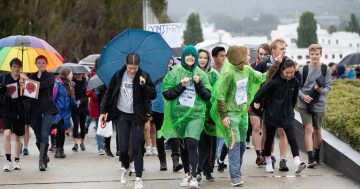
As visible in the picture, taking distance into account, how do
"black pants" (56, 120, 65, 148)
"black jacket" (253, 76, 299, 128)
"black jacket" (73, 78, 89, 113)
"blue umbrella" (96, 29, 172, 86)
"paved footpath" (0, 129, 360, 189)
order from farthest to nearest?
1. "black jacket" (73, 78, 89, 113)
2. "black pants" (56, 120, 65, 148)
3. "black jacket" (253, 76, 299, 128)
4. "blue umbrella" (96, 29, 172, 86)
5. "paved footpath" (0, 129, 360, 189)

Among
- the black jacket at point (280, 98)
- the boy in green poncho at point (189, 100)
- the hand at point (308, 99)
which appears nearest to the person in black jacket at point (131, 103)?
the boy in green poncho at point (189, 100)

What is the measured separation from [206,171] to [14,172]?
295 centimetres

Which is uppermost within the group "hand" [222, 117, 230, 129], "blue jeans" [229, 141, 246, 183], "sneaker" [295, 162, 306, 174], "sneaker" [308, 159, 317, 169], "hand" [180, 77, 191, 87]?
"hand" [180, 77, 191, 87]

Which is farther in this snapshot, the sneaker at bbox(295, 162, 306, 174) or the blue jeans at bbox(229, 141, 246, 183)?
the sneaker at bbox(295, 162, 306, 174)

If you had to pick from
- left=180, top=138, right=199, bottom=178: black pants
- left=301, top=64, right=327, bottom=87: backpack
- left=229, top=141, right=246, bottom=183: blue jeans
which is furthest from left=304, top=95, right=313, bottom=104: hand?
left=180, top=138, right=199, bottom=178: black pants

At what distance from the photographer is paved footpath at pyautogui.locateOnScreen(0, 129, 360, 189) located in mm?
10742

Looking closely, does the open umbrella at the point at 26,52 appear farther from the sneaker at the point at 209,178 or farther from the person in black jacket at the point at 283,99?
the person in black jacket at the point at 283,99

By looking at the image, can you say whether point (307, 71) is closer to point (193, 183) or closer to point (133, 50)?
point (133, 50)

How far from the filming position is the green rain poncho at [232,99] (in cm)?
1061

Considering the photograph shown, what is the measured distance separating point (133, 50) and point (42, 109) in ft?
6.15

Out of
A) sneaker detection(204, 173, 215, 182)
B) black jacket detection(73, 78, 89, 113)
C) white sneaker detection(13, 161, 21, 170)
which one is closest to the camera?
sneaker detection(204, 173, 215, 182)

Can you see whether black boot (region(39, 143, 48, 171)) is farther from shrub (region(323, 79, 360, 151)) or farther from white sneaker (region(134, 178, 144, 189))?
shrub (region(323, 79, 360, 151))

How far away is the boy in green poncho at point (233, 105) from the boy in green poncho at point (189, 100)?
20cm

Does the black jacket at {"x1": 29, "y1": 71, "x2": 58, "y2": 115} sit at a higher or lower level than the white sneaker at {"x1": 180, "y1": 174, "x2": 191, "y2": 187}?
higher
